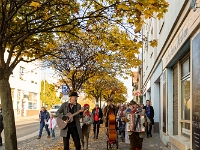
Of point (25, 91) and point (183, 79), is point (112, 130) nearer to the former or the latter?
point (183, 79)

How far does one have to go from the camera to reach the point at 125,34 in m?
8.38

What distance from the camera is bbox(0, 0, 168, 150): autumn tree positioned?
6.71m

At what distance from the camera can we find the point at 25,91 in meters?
55.8

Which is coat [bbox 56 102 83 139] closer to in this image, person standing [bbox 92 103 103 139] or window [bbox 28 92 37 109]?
person standing [bbox 92 103 103 139]

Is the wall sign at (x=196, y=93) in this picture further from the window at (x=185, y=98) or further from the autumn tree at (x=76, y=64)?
the autumn tree at (x=76, y=64)

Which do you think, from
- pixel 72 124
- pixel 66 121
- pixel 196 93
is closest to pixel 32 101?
pixel 72 124

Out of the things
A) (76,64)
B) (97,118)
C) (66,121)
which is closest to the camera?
(66,121)

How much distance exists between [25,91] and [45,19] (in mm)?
48097

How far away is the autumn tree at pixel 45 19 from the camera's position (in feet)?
22.0

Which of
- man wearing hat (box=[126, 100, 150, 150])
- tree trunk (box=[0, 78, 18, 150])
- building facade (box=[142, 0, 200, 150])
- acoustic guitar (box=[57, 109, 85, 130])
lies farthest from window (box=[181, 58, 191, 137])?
tree trunk (box=[0, 78, 18, 150])

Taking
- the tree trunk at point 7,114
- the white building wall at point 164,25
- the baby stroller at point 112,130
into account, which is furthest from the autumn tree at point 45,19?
the baby stroller at point 112,130

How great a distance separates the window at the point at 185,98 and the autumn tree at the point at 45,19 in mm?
2251

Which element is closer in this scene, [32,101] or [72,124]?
[72,124]

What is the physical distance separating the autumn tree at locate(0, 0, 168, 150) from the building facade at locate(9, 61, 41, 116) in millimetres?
36466
